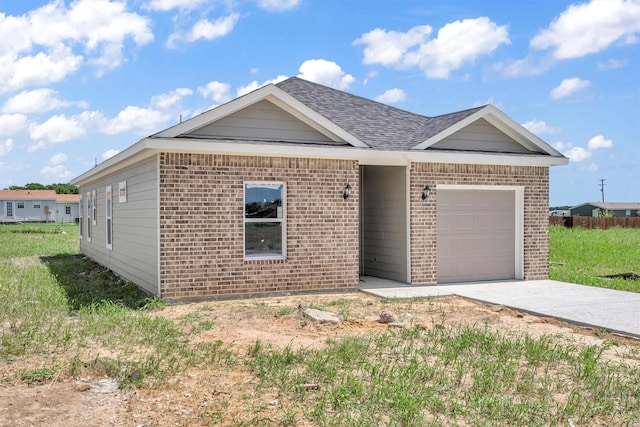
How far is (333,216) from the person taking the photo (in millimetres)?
12680

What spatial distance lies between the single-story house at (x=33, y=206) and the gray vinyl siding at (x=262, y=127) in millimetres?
59449

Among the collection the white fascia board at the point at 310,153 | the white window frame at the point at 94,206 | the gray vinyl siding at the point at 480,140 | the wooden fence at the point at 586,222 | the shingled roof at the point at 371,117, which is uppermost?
the shingled roof at the point at 371,117

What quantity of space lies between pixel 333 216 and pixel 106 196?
8.17 m

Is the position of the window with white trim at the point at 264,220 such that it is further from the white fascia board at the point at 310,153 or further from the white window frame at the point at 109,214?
the white window frame at the point at 109,214

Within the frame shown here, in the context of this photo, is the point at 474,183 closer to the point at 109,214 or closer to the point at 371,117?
the point at 371,117

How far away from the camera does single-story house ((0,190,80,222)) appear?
210 ft

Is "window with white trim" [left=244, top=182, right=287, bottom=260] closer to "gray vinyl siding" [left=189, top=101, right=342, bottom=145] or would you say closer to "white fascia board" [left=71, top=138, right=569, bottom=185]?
"white fascia board" [left=71, top=138, right=569, bottom=185]

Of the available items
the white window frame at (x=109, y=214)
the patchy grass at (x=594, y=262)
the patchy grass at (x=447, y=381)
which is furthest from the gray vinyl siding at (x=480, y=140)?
the white window frame at (x=109, y=214)

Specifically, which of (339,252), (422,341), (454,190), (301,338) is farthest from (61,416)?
(454,190)

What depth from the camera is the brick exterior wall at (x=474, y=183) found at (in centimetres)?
1355

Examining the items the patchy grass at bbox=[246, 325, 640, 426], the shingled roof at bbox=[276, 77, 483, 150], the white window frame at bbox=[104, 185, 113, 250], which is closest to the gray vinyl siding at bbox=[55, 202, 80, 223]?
the white window frame at bbox=[104, 185, 113, 250]

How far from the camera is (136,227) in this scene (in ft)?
43.9

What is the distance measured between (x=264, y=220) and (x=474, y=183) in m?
5.21

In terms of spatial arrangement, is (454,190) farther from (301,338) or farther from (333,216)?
(301,338)
